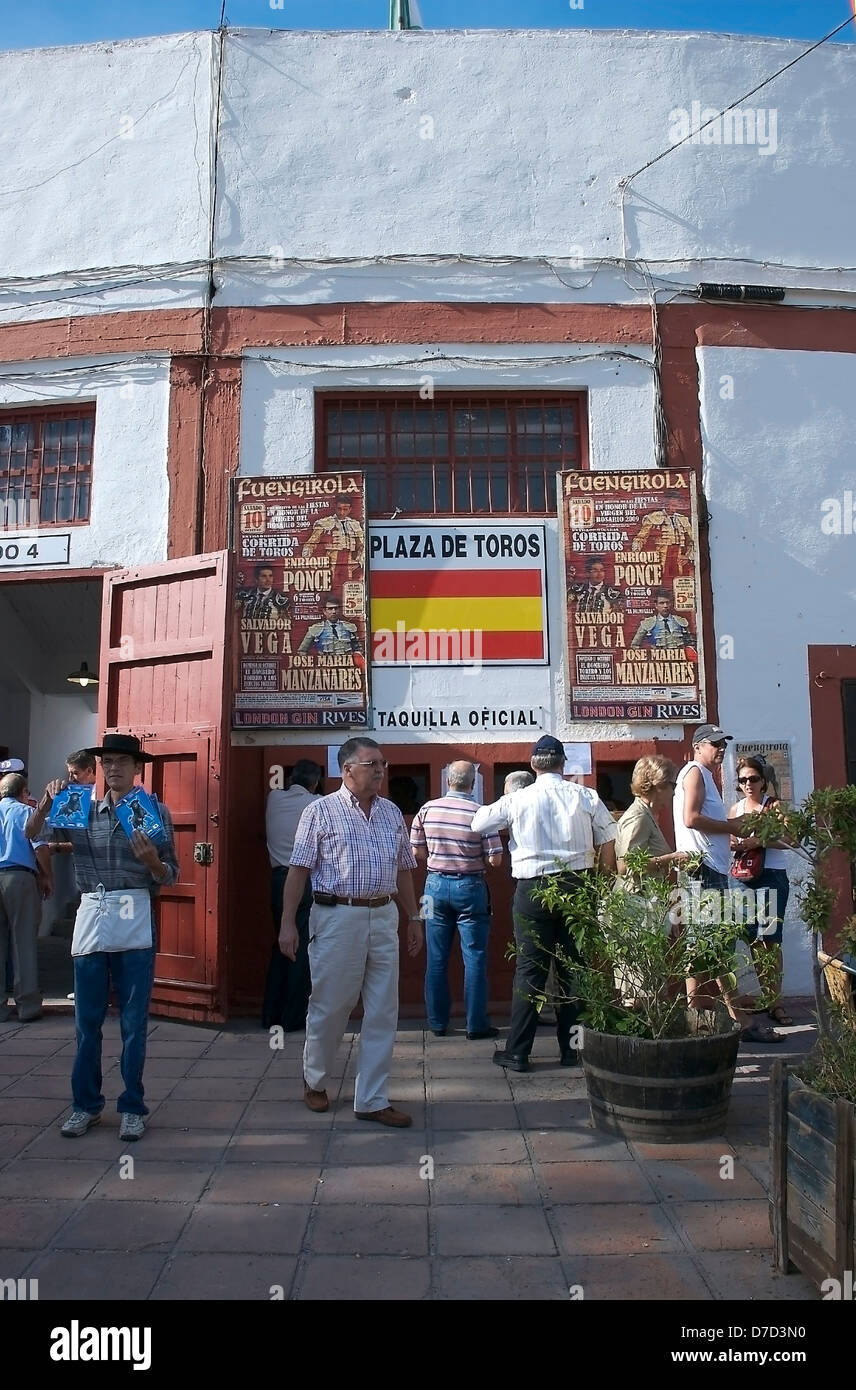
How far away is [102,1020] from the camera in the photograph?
4961 millimetres

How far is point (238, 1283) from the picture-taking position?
11.2 ft

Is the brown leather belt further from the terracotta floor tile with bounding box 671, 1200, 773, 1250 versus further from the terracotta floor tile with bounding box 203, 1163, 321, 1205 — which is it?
the terracotta floor tile with bounding box 671, 1200, 773, 1250

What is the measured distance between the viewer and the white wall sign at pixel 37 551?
7.96 metres

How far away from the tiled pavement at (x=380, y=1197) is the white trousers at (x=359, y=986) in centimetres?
26

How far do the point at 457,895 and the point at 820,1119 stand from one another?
3.47m

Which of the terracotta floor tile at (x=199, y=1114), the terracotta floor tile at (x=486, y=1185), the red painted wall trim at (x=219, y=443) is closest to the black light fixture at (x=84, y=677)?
the red painted wall trim at (x=219, y=443)

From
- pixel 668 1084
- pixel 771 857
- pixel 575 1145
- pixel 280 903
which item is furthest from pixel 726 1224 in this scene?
pixel 280 903

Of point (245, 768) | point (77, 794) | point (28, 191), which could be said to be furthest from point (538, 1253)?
point (28, 191)

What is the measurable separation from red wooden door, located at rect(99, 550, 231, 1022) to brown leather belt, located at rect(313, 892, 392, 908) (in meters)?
2.02

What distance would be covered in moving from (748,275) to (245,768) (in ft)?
18.0

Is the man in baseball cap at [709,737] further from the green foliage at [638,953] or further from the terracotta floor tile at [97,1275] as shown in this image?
the terracotta floor tile at [97,1275]

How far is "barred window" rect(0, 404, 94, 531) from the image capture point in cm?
816

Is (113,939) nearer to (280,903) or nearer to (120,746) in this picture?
(120,746)
